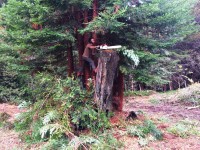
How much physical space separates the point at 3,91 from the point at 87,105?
631 cm

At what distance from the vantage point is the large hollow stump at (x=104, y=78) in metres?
4.26

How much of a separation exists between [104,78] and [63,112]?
998 mm

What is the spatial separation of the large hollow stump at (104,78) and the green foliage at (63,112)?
0.15 meters

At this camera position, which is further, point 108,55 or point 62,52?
point 62,52

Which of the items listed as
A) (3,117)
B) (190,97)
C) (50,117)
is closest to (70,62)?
(50,117)

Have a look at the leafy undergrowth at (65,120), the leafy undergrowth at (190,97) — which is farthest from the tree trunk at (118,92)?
the leafy undergrowth at (190,97)

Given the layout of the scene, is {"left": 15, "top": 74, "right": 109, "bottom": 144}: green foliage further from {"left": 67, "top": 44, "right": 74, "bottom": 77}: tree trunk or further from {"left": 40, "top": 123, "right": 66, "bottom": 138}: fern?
{"left": 67, "top": 44, "right": 74, "bottom": 77}: tree trunk

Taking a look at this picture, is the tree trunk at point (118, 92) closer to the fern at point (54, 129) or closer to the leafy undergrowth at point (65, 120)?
the leafy undergrowth at point (65, 120)

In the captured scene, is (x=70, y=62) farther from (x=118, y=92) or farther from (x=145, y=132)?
(x=145, y=132)

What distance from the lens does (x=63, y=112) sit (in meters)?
4.22

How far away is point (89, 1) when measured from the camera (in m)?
4.23

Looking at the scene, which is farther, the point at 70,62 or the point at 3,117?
the point at 3,117

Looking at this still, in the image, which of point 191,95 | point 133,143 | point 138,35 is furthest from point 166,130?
point 191,95

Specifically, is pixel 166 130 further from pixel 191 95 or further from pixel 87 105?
pixel 191 95
